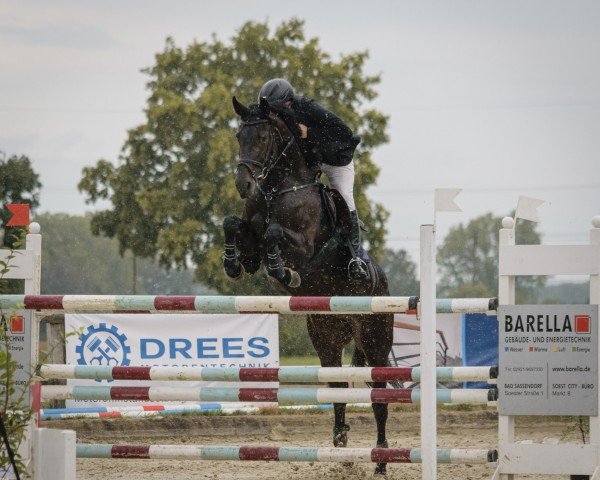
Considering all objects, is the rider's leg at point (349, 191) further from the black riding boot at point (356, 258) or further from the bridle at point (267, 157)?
the bridle at point (267, 157)

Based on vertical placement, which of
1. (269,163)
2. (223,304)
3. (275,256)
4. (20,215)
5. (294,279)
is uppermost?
(269,163)

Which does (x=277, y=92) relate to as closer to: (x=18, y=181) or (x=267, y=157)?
(x=267, y=157)

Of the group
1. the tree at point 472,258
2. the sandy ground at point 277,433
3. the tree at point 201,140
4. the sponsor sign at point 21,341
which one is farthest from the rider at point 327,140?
the tree at point 472,258

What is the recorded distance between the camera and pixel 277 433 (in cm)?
852

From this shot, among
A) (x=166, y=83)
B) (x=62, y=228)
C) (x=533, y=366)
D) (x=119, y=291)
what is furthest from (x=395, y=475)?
(x=62, y=228)

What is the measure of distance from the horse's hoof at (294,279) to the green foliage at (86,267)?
51.1 meters

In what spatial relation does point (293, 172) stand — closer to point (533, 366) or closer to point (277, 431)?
point (533, 366)

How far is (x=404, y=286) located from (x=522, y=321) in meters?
66.9

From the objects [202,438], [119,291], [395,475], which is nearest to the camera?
[395,475]

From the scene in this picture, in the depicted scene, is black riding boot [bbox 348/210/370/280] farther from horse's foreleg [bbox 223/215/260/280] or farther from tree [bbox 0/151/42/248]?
tree [bbox 0/151/42/248]

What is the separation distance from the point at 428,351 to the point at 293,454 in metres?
0.94

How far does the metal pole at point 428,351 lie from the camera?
4.49 metres

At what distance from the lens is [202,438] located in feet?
27.4

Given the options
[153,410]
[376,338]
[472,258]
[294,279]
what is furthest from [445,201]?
[472,258]
